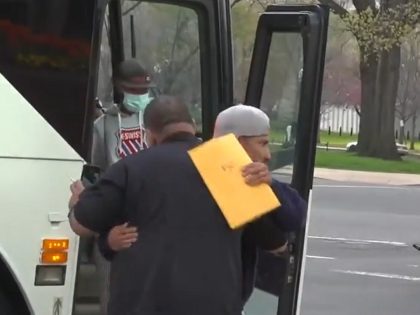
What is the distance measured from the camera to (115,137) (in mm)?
5902

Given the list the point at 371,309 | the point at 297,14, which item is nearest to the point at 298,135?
the point at 297,14

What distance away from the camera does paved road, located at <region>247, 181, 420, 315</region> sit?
33.6ft

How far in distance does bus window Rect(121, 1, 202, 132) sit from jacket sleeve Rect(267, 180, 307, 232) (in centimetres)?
171

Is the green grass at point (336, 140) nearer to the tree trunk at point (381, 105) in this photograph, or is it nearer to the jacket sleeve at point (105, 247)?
the tree trunk at point (381, 105)

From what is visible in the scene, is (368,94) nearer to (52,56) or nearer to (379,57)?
(379,57)

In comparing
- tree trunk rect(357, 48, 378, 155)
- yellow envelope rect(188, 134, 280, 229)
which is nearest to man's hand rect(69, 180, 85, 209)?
yellow envelope rect(188, 134, 280, 229)

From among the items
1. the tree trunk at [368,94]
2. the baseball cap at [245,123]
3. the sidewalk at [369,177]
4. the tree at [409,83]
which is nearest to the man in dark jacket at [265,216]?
the baseball cap at [245,123]

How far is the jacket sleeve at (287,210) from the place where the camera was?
432 cm

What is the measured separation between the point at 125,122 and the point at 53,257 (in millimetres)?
1161

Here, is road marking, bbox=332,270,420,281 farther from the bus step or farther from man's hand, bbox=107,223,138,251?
man's hand, bbox=107,223,138,251

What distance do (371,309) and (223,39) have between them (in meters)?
4.88

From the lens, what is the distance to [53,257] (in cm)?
507

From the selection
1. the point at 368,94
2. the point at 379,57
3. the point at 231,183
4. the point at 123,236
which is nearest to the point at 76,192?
the point at 123,236

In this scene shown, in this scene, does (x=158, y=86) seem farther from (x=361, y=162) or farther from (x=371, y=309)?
(x=361, y=162)
